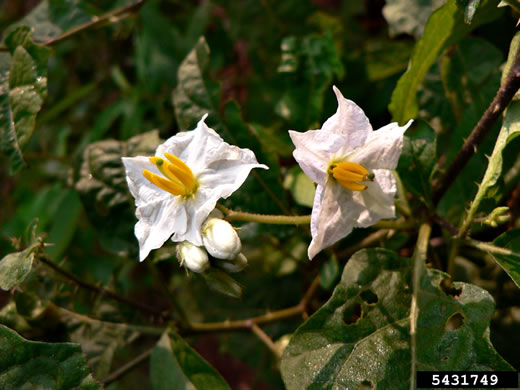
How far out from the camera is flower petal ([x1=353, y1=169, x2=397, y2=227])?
98cm

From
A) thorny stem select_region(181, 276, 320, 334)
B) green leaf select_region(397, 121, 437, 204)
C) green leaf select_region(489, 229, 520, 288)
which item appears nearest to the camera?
green leaf select_region(489, 229, 520, 288)

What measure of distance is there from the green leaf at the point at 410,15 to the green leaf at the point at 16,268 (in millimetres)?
1158

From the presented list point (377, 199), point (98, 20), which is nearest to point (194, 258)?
point (377, 199)

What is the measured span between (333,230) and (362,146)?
0.18 metres

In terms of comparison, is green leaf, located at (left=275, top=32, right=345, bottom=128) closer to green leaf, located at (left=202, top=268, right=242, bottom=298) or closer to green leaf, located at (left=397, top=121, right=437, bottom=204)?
green leaf, located at (left=397, top=121, right=437, bottom=204)

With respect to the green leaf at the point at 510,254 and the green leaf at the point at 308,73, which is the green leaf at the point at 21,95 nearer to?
the green leaf at the point at 308,73

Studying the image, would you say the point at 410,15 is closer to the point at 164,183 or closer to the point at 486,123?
the point at 486,123

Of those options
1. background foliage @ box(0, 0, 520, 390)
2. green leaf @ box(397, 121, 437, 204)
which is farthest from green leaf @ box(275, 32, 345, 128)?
green leaf @ box(397, 121, 437, 204)

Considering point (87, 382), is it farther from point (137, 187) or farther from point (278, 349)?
point (278, 349)

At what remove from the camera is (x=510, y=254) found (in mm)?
1032

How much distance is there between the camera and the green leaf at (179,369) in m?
1.18

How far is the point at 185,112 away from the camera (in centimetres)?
132

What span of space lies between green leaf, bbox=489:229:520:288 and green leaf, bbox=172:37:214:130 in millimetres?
781

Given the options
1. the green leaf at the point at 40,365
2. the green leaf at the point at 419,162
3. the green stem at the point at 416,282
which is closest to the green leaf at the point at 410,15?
the green leaf at the point at 419,162
